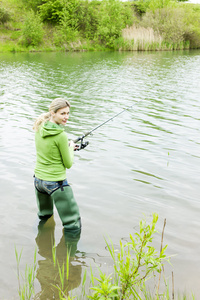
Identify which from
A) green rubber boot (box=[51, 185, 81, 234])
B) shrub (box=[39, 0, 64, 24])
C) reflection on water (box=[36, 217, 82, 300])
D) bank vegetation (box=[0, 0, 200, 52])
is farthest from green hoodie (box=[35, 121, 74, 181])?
shrub (box=[39, 0, 64, 24])

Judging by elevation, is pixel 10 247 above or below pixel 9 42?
below

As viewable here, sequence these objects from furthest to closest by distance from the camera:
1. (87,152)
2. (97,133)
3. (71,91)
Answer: (71,91), (97,133), (87,152)

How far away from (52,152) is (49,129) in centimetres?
29

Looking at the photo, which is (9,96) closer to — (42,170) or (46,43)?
(42,170)

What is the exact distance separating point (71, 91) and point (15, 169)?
9.97 metres

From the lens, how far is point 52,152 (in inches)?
154

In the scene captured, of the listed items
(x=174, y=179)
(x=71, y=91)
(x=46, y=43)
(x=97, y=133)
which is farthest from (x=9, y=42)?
(x=174, y=179)

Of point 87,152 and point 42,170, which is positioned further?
point 87,152

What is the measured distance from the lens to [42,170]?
4000 millimetres

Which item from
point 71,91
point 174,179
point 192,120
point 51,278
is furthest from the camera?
point 71,91

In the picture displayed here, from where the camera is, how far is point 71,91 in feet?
53.3

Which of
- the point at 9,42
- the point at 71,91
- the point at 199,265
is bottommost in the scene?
the point at 199,265

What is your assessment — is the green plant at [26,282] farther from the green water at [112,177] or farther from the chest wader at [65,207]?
the chest wader at [65,207]

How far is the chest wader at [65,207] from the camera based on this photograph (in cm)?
399
